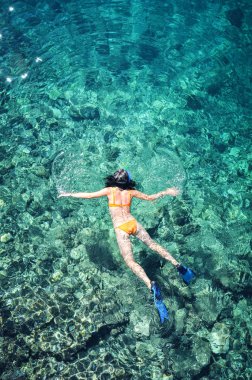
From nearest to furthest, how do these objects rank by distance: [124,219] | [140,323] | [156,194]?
[140,323] → [124,219] → [156,194]

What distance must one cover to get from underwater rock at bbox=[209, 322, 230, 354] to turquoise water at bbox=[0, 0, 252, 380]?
0.03 m

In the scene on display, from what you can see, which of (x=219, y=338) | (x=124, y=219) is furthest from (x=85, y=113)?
(x=219, y=338)

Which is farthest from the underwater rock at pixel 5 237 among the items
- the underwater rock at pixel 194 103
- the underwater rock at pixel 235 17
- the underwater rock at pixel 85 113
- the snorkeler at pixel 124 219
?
the underwater rock at pixel 235 17

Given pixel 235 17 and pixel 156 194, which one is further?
pixel 235 17

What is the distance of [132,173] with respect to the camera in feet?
29.9

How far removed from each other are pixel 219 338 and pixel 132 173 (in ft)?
17.3

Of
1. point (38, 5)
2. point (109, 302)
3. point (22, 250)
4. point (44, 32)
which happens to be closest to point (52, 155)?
point (22, 250)

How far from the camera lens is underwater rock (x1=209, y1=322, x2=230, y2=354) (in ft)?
21.3

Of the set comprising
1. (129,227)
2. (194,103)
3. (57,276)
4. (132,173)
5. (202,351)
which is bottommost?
(202,351)

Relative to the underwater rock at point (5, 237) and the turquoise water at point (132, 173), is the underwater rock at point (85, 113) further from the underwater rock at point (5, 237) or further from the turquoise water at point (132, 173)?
the underwater rock at point (5, 237)

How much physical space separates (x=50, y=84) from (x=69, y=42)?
3.04 m

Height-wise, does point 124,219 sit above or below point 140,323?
above

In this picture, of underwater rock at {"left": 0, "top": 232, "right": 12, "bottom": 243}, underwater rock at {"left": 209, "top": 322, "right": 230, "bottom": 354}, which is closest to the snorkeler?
underwater rock at {"left": 209, "top": 322, "right": 230, "bottom": 354}

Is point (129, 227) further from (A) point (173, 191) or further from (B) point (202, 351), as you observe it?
(B) point (202, 351)
